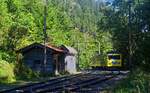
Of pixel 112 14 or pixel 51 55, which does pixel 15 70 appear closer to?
pixel 51 55

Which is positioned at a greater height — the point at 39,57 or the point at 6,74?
the point at 39,57

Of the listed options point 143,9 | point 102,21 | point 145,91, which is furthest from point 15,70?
point 145,91

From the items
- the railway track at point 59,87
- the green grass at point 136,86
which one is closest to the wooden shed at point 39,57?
the railway track at point 59,87

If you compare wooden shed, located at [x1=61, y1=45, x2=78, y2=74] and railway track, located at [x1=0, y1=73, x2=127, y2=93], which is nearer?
railway track, located at [x1=0, y1=73, x2=127, y2=93]

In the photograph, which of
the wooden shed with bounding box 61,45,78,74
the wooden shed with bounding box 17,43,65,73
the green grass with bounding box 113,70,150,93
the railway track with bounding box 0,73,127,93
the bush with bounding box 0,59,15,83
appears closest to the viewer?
the green grass with bounding box 113,70,150,93

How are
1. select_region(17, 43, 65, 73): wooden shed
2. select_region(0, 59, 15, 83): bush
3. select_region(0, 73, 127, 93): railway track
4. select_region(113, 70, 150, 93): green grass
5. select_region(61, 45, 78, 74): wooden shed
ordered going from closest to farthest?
select_region(113, 70, 150, 93): green grass, select_region(0, 73, 127, 93): railway track, select_region(0, 59, 15, 83): bush, select_region(17, 43, 65, 73): wooden shed, select_region(61, 45, 78, 74): wooden shed

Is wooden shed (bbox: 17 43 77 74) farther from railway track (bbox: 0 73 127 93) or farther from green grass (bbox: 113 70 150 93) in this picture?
green grass (bbox: 113 70 150 93)

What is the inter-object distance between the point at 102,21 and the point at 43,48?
16550mm

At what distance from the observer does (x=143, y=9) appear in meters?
39.5

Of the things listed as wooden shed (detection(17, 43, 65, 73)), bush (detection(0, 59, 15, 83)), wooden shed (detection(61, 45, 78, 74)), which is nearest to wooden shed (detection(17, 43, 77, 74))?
wooden shed (detection(17, 43, 65, 73))

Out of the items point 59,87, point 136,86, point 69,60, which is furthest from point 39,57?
point 136,86

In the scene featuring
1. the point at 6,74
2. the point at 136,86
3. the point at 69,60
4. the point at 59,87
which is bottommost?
the point at 69,60

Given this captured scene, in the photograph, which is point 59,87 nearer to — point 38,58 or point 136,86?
point 136,86

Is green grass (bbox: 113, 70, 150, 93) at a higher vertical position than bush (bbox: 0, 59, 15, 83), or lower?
higher
